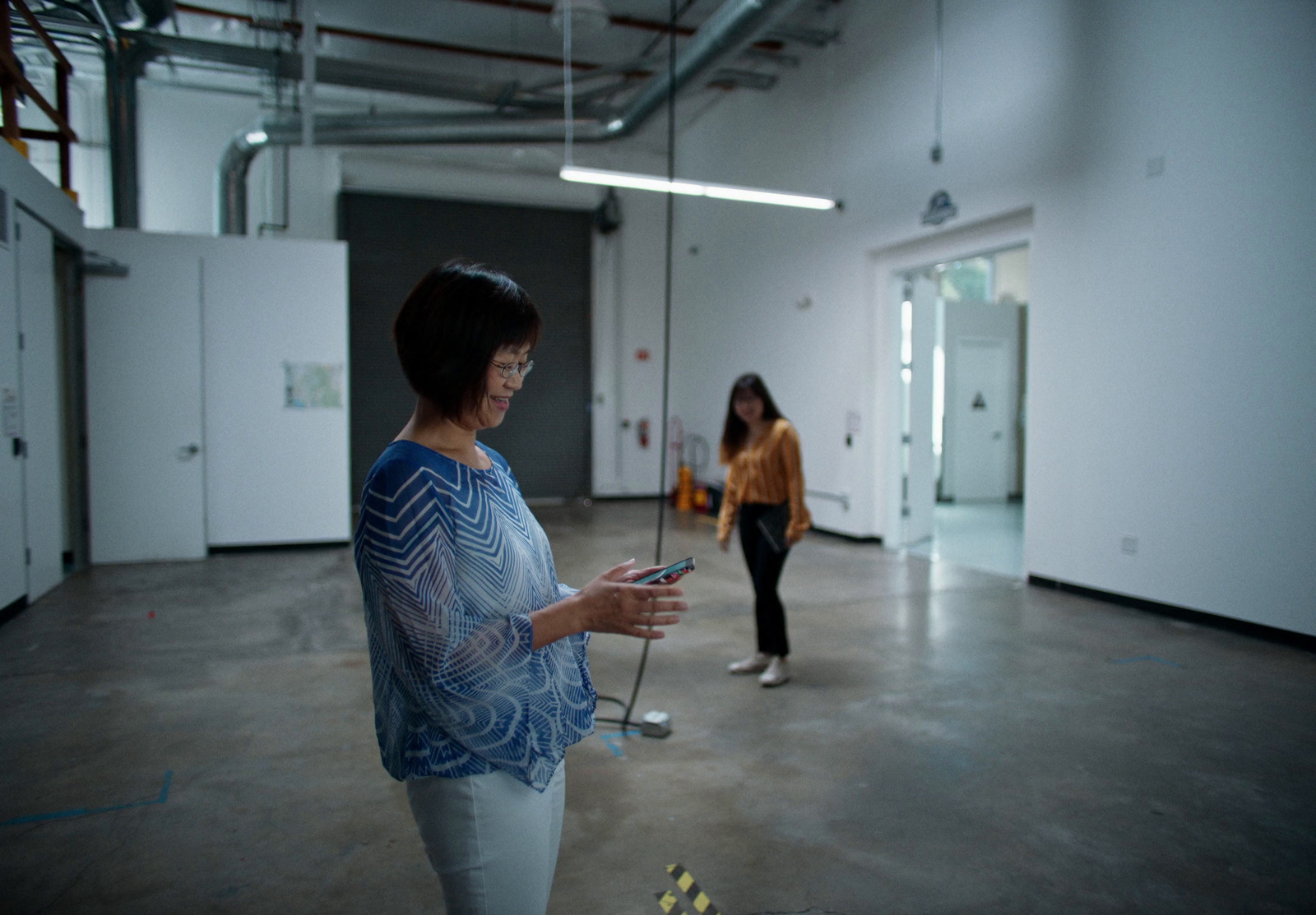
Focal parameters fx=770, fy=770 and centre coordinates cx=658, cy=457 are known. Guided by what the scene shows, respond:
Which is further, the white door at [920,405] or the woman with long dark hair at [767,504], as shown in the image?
the white door at [920,405]

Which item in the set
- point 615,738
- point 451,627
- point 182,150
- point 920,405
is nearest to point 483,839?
point 451,627

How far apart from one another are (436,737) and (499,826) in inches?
5.8

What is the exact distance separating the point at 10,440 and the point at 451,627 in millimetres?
5102

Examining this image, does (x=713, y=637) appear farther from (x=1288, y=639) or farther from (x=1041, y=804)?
(x=1288, y=639)

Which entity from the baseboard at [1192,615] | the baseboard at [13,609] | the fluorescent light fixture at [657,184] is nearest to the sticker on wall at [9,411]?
the baseboard at [13,609]

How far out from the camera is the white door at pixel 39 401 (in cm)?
486

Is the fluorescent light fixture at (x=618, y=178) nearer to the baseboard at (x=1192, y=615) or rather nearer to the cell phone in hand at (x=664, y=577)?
the baseboard at (x=1192, y=615)

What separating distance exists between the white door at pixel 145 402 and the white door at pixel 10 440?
66.0 inches

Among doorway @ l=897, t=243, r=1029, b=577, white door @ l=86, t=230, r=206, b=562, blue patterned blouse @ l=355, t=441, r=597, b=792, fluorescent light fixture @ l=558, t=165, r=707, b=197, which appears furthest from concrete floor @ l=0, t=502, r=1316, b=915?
doorway @ l=897, t=243, r=1029, b=577

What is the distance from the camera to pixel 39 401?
5.10 m

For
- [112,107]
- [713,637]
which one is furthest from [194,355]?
[713,637]

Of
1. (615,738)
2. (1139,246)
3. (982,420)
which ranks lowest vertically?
(615,738)

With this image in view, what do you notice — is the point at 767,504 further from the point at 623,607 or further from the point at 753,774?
the point at 623,607

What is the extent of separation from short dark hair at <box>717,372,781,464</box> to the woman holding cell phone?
2693 millimetres
